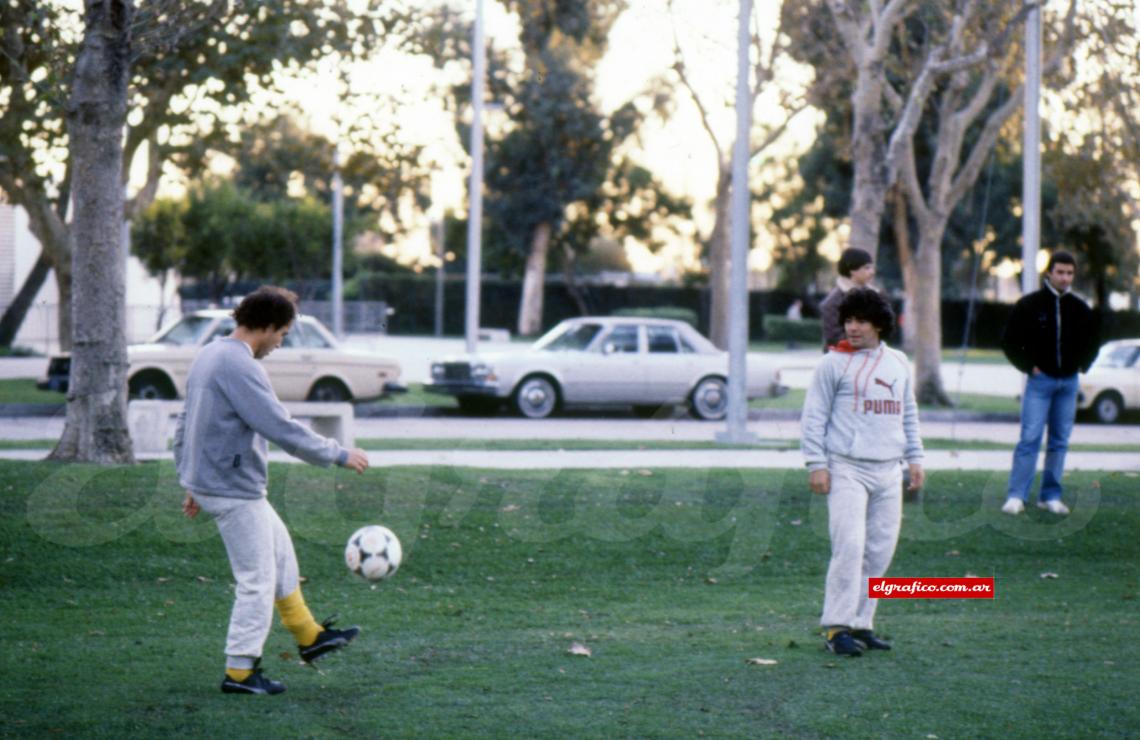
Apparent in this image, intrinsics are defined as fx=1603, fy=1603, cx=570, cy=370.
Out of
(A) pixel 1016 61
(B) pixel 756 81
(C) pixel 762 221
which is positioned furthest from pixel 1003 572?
(C) pixel 762 221

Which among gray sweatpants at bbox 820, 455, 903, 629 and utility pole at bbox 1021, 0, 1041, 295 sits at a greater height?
utility pole at bbox 1021, 0, 1041, 295

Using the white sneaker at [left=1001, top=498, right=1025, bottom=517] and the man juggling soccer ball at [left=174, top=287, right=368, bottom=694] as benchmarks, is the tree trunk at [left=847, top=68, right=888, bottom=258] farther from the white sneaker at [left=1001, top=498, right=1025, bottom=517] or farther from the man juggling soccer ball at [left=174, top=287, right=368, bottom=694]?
the man juggling soccer ball at [left=174, top=287, right=368, bottom=694]

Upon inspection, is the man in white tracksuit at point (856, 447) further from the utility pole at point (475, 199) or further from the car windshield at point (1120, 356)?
the car windshield at point (1120, 356)

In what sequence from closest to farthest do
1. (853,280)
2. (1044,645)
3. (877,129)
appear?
(1044,645)
(853,280)
(877,129)

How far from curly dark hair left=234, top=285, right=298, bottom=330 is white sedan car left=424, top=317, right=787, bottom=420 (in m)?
16.3

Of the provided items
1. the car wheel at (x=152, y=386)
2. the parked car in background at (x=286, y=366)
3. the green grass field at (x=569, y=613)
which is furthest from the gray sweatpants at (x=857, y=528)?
the car wheel at (x=152, y=386)

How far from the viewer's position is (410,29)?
21016mm

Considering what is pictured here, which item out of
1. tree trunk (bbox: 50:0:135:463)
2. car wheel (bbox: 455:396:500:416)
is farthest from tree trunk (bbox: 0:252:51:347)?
tree trunk (bbox: 50:0:135:463)

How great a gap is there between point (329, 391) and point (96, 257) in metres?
10.6

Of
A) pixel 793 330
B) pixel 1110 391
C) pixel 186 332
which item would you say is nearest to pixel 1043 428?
pixel 186 332

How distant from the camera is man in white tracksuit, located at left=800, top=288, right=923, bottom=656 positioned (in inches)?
292

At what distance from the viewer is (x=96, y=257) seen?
11562mm

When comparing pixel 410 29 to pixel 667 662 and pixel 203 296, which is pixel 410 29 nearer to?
pixel 667 662

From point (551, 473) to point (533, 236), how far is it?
166 ft
